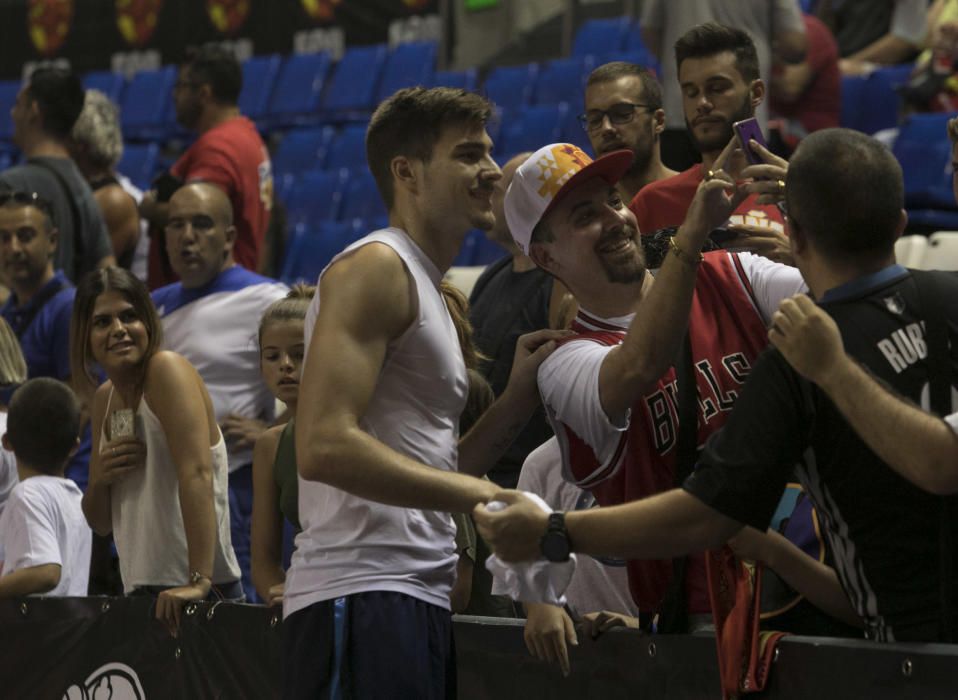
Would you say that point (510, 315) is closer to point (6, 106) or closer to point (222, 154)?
point (222, 154)

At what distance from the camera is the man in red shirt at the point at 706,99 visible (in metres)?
4.33

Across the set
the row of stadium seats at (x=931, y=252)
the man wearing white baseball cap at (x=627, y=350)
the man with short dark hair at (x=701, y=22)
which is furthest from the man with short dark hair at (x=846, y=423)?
the row of stadium seats at (x=931, y=252)

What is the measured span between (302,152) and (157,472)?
945 cm

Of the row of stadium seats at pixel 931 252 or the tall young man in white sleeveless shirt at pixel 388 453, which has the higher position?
the tall young man in white sleeveless shirt at pixel 388 453

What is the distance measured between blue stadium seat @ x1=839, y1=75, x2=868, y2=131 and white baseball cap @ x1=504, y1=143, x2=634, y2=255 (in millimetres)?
6508

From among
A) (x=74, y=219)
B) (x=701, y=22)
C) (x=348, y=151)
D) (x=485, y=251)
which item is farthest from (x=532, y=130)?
(x=74, y=219)

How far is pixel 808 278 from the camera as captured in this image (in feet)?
8.54

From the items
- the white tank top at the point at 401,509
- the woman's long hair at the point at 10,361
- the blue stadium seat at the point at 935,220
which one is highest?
the white tank top at the point at 401,509

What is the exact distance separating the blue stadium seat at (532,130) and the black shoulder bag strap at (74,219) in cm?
501

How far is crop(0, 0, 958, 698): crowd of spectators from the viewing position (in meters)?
2.49

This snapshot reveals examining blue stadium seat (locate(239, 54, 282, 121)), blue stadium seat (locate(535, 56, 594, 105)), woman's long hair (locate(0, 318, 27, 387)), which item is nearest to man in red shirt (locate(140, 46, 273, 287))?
woman's long hair (locate(0, 318, 27, 387))

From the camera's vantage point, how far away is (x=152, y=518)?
14.8 ft

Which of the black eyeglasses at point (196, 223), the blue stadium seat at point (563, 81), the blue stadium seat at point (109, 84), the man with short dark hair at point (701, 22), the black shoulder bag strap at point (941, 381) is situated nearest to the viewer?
the black shoulder bag strap at point (941, 381)

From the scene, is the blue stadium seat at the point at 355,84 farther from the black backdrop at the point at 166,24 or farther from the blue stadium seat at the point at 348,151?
the black backdrop at the point at 166,24
